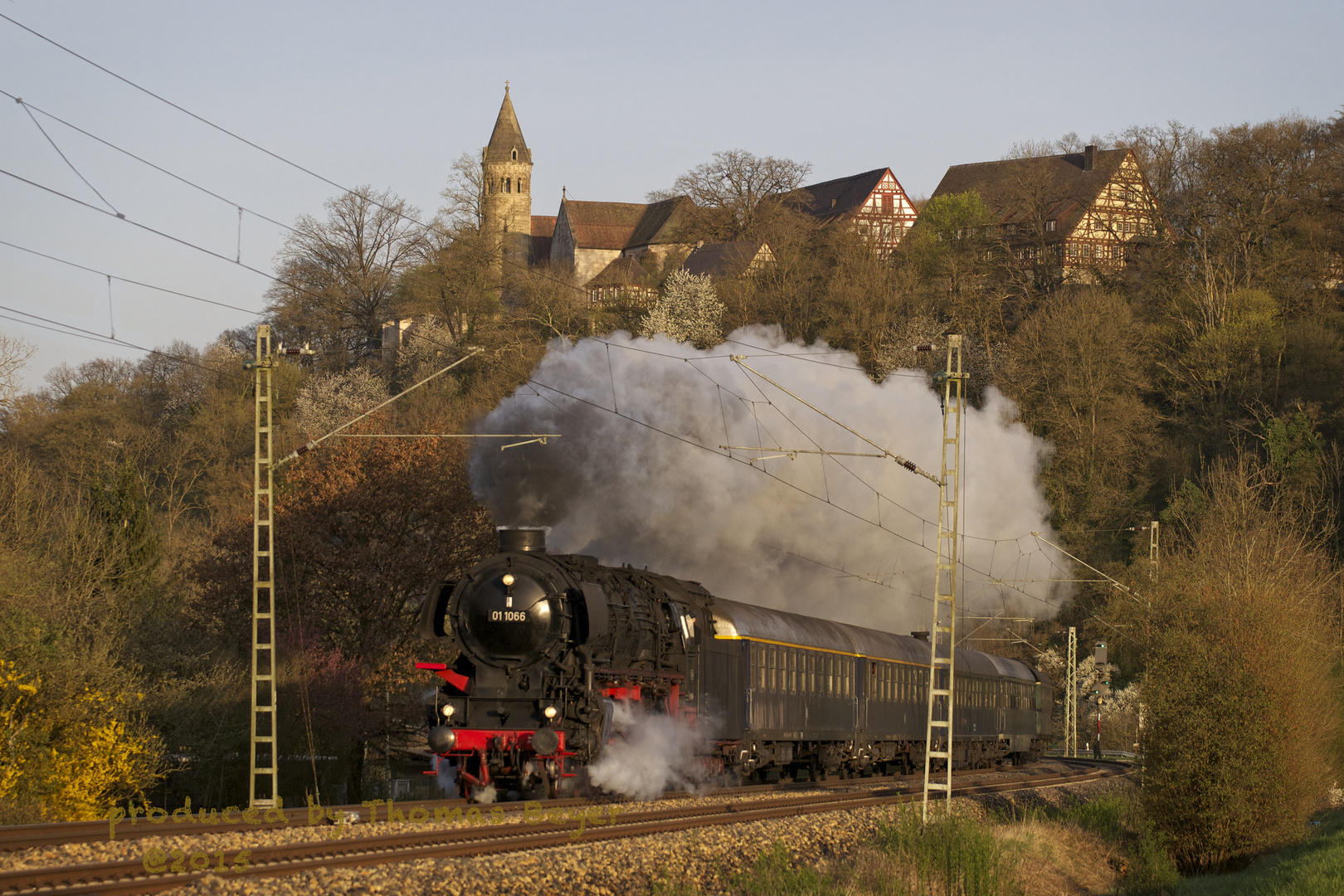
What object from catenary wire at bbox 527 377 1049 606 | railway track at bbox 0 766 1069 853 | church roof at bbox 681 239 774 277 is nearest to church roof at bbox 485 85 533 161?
church roof at bbox 681 239 774 277

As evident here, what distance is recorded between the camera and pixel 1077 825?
2256 cm

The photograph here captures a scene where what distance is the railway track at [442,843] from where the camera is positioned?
34.5 feet

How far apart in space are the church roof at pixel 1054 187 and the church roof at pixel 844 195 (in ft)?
44.7

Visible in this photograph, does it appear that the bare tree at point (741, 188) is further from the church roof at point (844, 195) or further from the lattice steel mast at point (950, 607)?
the lattice steel mast at point (950, 607)

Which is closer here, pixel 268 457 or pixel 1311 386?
pixel 268 457

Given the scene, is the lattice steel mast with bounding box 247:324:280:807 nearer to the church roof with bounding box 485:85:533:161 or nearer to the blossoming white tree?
the blossoming white tree

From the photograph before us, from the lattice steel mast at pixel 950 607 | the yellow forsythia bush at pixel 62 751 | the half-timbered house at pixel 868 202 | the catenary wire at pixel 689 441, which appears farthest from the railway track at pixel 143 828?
the half-timbered house at pixel 868 202

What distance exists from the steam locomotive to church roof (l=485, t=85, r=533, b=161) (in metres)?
117

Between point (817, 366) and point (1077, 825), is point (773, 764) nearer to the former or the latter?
point (1077, 825)

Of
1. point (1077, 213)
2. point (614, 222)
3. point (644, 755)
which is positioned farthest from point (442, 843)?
point (614, 222)

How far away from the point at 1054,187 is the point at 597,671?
240 feet

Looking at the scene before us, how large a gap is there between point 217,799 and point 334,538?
9.18 metres

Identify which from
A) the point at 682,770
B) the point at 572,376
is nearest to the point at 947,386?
the point at 682,770

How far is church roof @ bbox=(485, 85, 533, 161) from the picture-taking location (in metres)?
137
